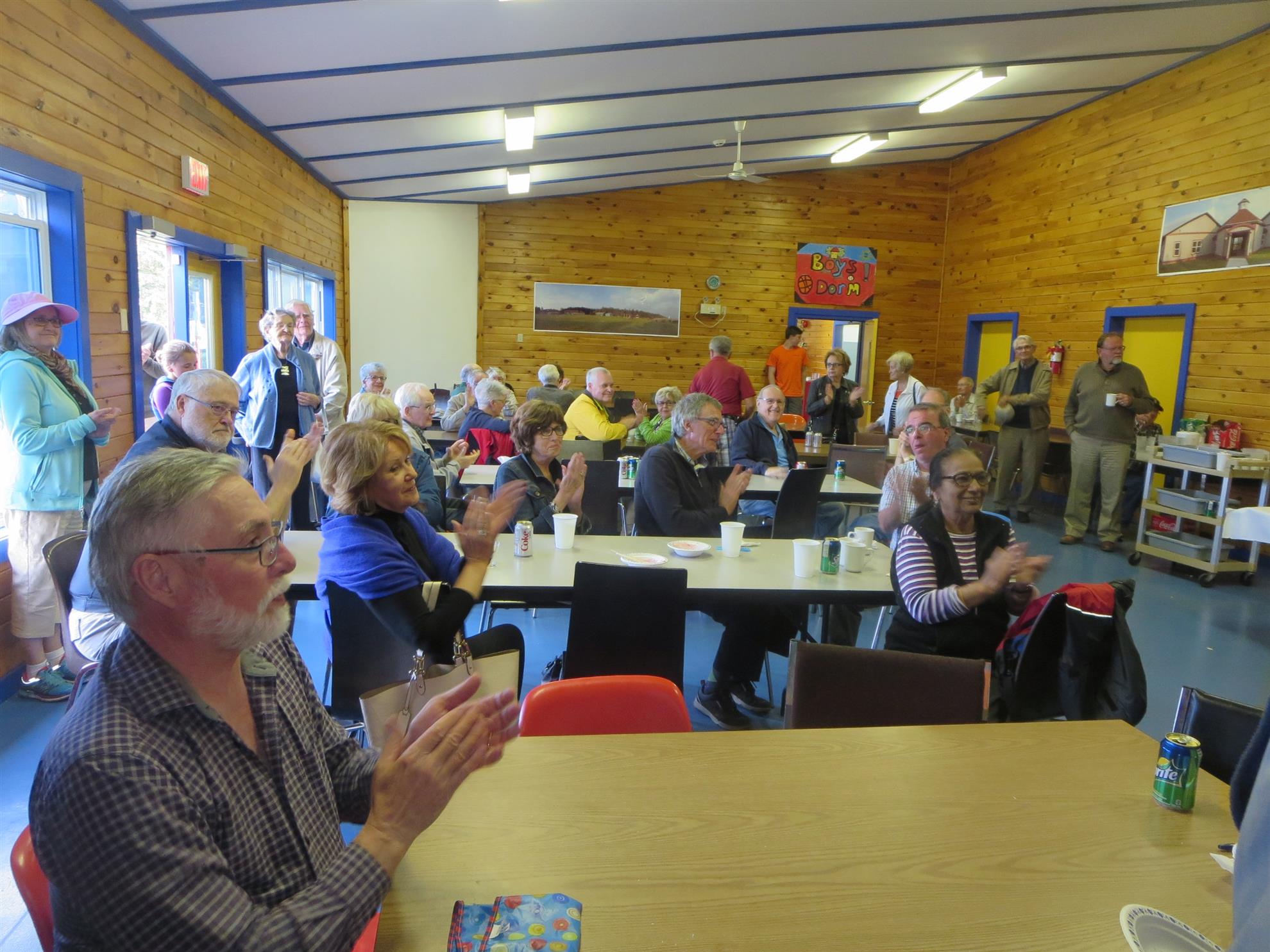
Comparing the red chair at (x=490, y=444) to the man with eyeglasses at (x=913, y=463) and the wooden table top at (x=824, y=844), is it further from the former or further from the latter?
the wooden table top at (x=824, y=844)

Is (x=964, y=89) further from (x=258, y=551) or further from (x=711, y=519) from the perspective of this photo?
(x=258, y=551)

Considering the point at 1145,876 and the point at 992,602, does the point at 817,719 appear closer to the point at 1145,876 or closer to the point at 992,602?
the point at 1145,876

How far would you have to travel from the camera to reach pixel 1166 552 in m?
6.27

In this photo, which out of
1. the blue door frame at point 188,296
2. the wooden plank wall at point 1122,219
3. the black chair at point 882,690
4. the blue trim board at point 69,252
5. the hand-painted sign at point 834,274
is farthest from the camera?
the hand-painted sign at point 834,274

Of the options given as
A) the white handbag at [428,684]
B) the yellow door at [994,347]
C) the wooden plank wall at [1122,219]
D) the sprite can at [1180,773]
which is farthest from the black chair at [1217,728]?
the yellow door at [994,347]

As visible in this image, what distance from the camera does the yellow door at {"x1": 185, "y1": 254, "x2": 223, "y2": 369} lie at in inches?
230

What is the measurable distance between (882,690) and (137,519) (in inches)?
63.9

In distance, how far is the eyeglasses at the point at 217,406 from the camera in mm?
3135

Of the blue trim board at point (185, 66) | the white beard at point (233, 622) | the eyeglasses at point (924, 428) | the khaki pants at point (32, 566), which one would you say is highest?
the blue trim board at point (185, 66)

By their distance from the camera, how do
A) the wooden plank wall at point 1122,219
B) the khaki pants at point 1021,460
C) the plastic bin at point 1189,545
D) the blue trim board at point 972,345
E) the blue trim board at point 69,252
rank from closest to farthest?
the blue trim board at point 69,252 < the plastic bin at point 1189,545 < the wooden plank wall at point 1122,219 < the khaki pants at point 1021,460 < the blue trim board at point 972,345

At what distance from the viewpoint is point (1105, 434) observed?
23.4ft

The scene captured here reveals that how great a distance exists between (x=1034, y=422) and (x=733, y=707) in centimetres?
612

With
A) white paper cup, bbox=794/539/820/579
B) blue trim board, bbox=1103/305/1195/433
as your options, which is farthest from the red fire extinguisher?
white paper cup, bbox=794/539/820/579

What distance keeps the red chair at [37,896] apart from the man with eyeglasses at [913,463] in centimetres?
327
